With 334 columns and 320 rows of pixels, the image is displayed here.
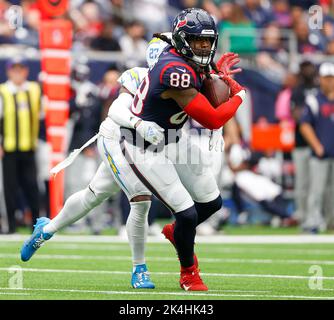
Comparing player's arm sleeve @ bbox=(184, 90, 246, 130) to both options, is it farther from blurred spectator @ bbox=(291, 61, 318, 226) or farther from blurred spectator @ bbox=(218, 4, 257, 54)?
blurred spectator @ bbox=(218, 4, 257, 54)

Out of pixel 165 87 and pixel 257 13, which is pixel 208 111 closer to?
pixel 165 87

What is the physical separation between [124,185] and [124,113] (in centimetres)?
51

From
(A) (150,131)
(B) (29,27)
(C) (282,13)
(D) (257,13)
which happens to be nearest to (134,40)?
(B) (29,27)

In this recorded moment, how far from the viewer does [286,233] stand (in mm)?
14148

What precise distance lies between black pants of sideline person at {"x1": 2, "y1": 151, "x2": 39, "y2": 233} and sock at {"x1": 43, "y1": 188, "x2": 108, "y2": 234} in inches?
216

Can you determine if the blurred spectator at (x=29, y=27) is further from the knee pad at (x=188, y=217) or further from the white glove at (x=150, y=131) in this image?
the knee pad at (x=188, y=217)

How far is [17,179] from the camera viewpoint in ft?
45.5

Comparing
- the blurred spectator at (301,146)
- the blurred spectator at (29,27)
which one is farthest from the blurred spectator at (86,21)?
the blurred spectator at (301,146)

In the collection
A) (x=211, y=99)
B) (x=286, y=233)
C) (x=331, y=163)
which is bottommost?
(x=286, y=233)

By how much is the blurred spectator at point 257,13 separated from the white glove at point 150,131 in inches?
440
